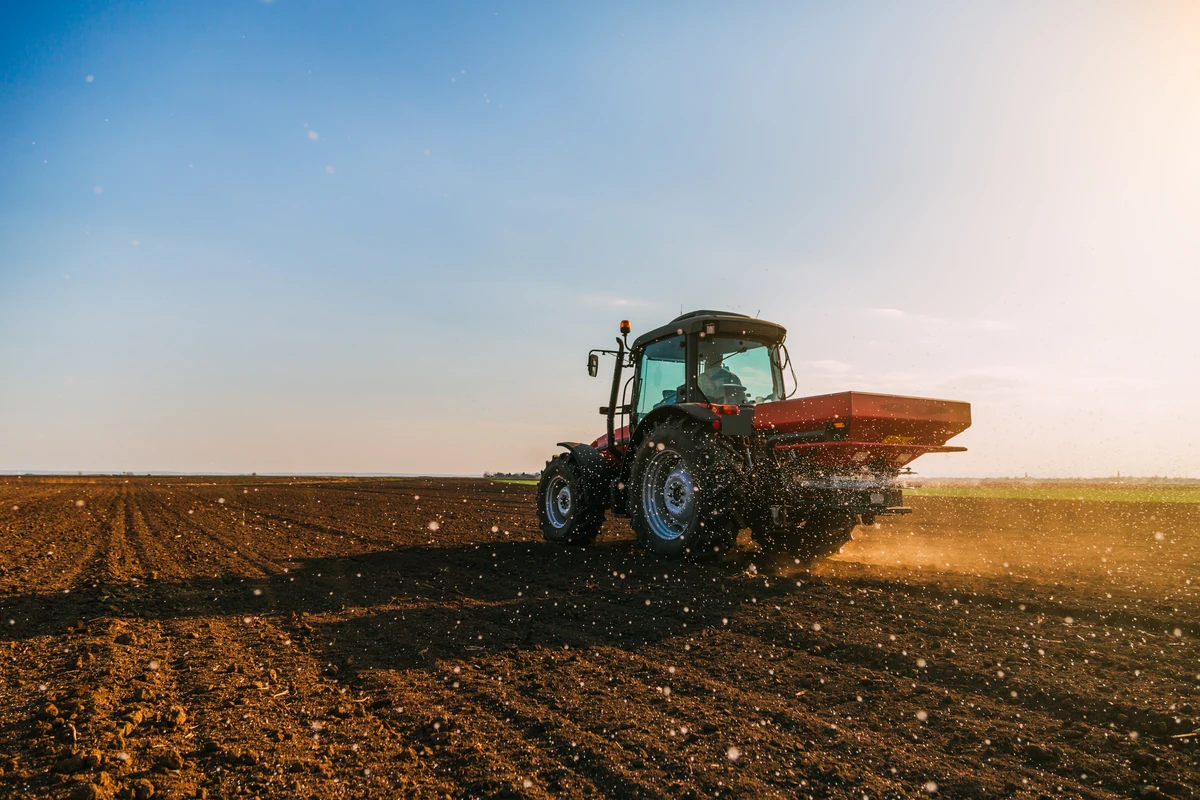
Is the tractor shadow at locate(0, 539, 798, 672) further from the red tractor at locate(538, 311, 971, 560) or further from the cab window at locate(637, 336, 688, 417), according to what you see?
the cab window at locate(637, 336, 688, 417)

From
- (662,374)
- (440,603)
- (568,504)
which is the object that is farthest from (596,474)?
(440,603)

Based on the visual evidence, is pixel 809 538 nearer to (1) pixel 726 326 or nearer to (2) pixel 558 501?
(1) pixel 726 326

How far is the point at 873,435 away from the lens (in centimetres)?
641

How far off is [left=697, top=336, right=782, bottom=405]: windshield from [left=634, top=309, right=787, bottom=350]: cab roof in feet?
0.33

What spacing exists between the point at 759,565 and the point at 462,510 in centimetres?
1051

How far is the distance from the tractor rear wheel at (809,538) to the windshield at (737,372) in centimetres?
157

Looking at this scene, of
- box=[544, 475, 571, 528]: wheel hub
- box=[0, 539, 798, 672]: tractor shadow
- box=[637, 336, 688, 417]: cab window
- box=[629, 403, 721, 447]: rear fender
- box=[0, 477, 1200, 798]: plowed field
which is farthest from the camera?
box=[544, 475, 571, 528]: wheel hub

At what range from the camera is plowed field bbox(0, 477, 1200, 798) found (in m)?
2.76

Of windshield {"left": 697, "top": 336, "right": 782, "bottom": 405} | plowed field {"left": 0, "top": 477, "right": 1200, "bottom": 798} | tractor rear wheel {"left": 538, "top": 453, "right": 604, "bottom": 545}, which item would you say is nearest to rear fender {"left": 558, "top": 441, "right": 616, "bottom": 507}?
tractor rear wheel {"left": 538, "top": 453, "right": 604, "bottom": 545}

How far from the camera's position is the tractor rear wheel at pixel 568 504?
9375 millimetres

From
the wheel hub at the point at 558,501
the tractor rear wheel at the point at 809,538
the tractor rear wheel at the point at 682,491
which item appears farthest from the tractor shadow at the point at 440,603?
the wheel hub at the point at 558,501

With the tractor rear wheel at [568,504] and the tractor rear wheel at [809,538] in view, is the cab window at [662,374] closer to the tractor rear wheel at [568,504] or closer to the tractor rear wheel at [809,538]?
the tractor rear wheel at [568,504]

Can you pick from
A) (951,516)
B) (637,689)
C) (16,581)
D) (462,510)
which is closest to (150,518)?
(462,510)

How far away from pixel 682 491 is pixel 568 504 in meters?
2.53
